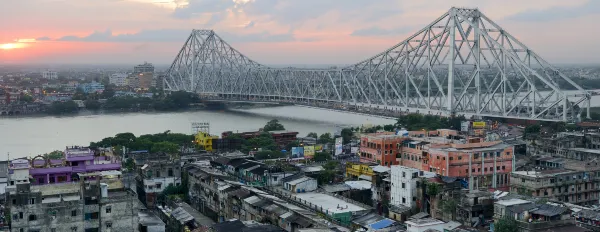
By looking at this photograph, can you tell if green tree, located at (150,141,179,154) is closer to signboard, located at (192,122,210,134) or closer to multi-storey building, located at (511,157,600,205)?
signboard, located at (192,122,210,134)

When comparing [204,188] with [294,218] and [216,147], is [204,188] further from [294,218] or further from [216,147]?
[216,147]

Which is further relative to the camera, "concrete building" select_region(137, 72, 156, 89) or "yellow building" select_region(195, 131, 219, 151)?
"concrete building" select_region(137, 72, 156, 89)

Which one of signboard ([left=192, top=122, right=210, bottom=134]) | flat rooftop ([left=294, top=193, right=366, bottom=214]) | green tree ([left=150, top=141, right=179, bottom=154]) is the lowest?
flat rooftop ([left=294, top=193, right=366, bottom=214])

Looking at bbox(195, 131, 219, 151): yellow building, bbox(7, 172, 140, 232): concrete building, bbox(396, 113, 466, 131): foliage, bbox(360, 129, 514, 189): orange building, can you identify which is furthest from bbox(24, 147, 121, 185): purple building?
bbox(396, 113, 466, 131): foliage

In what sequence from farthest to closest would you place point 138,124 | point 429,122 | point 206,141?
1. point 138,124
2. point 429,122
3. point 206,141

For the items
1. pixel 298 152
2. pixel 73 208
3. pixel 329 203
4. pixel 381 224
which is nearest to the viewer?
pixel 73 208

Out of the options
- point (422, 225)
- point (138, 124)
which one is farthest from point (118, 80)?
point (422, 225)

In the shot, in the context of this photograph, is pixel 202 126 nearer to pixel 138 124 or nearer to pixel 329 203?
pixel 138 124

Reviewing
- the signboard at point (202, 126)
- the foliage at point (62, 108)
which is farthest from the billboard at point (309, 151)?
the foliage at point (62, 108)
